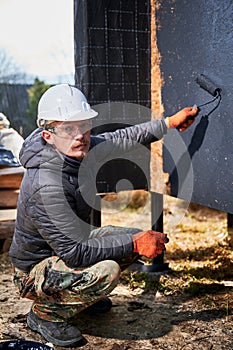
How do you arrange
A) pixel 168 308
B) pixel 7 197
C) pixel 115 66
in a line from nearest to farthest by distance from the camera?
pixel 168 308
pixel 115 66
pixel 7 197

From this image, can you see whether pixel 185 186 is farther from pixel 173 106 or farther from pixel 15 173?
pixel 15 173

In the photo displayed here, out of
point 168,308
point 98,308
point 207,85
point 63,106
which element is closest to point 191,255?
point 168,308

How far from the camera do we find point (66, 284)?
8.70 feet

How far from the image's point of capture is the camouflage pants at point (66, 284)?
264cm

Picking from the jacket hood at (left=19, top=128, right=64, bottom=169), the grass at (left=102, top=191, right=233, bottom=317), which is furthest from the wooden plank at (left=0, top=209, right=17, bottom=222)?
the jacket hood at (left=19, top=128, right=64, bottom=169)

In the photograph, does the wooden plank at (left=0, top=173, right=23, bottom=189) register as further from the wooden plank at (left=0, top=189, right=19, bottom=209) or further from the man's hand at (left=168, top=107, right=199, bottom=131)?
the man's hand at (left=168, top=107, right=199, bottom=131)

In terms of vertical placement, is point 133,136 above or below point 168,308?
above

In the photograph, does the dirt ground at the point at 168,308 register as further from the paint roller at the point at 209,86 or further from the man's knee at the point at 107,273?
the paint roller at the point at 209,86

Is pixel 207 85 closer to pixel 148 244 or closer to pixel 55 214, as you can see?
pixel 148 244

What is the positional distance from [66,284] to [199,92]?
1.34 meters

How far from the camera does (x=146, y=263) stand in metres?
4.06

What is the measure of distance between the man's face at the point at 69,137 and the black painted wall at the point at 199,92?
77 cm

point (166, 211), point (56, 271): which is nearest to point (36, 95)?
point (166, 211)

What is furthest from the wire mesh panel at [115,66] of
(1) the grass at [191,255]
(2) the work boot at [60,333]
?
(2) the work boot at [60,333]
